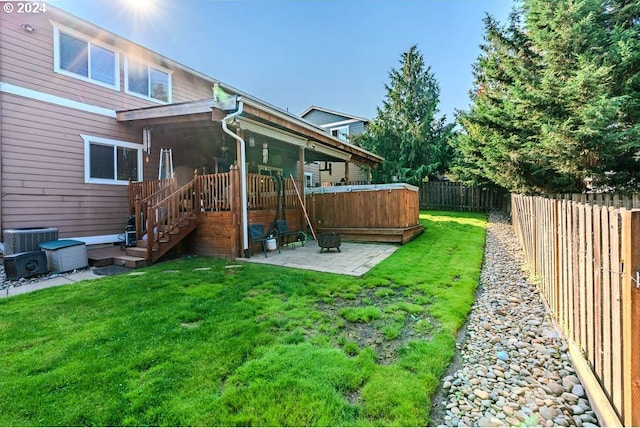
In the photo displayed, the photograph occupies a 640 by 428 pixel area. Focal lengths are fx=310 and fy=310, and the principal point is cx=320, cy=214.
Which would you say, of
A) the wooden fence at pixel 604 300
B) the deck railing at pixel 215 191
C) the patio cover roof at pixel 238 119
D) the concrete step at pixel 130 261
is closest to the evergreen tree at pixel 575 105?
the wooden fence at pixel 604 300

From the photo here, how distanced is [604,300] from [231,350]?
2980mm

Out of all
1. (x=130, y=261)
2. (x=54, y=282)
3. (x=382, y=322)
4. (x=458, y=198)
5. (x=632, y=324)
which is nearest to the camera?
(x=632, y=324)

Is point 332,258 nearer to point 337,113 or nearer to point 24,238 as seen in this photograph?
point 24,238

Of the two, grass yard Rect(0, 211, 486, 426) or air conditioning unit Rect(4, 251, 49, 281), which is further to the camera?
air conditioning unit Rect(4, 251, 49, 281)

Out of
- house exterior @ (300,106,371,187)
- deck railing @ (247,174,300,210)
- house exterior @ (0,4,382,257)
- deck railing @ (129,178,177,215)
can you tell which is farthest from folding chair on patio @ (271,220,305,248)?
house exterior @ (300,106,371,187)

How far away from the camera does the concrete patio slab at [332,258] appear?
6.22 metres

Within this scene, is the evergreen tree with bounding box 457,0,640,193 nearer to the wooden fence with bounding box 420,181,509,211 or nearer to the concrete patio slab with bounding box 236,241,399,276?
the concrete patio slab with bounding box 236,241,399,276

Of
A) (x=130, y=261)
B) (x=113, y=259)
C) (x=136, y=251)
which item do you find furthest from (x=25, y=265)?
(x=136, y=251)

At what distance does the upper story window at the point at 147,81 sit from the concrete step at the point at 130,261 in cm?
500

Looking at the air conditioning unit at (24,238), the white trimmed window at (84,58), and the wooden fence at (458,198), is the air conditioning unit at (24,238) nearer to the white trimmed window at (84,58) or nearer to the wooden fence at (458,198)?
the white trimmed window at (84,58)

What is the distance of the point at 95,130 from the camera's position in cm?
798

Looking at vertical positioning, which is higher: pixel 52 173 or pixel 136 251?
pixel 52 173

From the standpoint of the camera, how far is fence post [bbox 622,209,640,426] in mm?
1742

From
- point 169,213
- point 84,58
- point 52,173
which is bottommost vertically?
point 169,213
